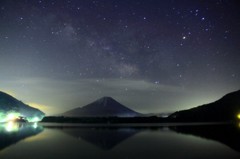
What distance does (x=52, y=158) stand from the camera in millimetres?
19219

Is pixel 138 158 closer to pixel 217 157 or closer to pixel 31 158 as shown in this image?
pixel 217 157

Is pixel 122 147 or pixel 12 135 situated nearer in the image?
pixel 122 147

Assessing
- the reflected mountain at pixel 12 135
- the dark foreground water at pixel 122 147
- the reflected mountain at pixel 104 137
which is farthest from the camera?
the reflected mountain at pixel 12 135

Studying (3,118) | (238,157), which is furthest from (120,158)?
(3,118)

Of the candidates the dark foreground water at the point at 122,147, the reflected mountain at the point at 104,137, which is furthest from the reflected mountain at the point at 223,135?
the reflected mountain at the point at 104,137

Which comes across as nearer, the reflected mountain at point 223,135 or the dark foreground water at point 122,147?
the dark foreground water at point 122,147

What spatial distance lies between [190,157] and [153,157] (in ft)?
8.78

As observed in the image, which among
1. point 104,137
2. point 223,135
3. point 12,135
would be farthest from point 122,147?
point 12,135

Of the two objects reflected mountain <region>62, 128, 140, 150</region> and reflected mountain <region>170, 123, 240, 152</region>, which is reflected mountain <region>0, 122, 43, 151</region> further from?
reflected mountain <region>170, 123, 240, 152</region>

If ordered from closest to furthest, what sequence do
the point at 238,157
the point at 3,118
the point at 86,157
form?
the point at 238,157, the point at 86,157, the point at 3,118

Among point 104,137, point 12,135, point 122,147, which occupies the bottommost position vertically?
point 122,147

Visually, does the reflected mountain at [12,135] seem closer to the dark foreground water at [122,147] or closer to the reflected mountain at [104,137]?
the dark foreground water at [122,147]

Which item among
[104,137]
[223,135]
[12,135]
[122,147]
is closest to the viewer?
[122,147]

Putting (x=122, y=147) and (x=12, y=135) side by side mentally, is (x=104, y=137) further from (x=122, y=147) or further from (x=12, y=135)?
(x=12, y=135)
